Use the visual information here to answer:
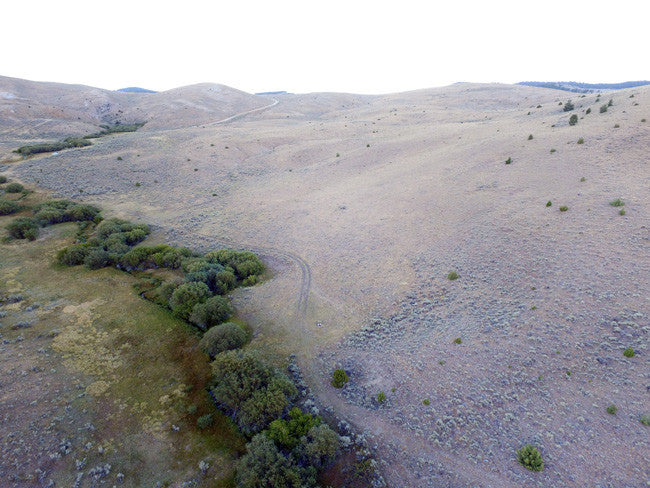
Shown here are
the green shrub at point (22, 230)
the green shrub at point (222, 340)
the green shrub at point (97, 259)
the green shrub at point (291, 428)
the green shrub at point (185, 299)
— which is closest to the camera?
the green shrub at point (291, 428)

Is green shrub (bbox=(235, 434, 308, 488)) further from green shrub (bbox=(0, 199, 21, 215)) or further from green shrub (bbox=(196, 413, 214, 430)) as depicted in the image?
green shrub (bbox=(0, 199, 21, 215))

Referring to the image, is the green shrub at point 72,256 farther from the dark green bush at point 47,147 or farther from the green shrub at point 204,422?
the dark green bush at point 47,147

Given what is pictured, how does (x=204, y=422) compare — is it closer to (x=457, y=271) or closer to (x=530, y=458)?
(x=530, y=458)

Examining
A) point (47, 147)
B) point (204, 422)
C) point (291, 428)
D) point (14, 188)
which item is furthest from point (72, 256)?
point (47, 147)

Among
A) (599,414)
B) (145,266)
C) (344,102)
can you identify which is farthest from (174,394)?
(344,102)

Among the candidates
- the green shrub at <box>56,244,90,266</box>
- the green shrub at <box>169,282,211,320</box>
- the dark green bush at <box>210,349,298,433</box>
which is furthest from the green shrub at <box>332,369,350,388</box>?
the green shrub at <box>56,244,90,266</box>

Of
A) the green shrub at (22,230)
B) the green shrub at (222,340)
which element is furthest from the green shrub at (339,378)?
the green shrub at (22,230)

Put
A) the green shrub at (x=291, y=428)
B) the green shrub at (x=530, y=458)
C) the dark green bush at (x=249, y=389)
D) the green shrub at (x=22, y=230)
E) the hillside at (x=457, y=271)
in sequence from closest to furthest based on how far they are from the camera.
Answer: the green shrub at (x=530, y=458), the hillside at (x=457, y=271), the green shrub at (x=291, y=428), the dark green bush at (x=249, y=389), the green shrub at (x=22, y=230)
